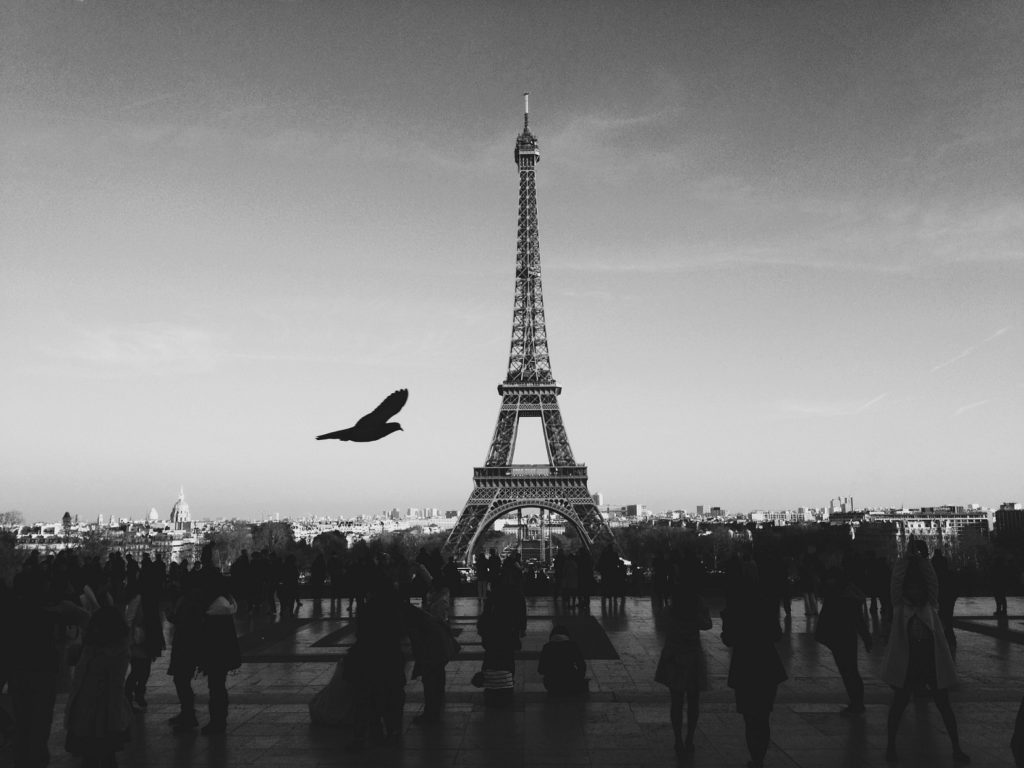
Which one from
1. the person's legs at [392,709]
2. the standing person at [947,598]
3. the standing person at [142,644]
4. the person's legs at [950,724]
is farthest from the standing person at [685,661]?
the standing person at [947,598]

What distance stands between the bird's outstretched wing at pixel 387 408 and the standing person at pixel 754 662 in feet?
16.1

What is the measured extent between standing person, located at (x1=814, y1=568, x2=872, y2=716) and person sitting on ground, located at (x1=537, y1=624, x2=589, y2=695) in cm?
326

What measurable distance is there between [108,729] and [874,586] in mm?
17223

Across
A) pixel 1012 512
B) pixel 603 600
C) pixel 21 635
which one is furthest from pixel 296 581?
pixel 1012 512

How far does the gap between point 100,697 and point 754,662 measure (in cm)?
625

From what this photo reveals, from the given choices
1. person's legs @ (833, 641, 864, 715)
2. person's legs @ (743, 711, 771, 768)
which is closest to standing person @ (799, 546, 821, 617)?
person's legs @ (833, 641, 864, 715)

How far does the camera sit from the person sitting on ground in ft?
42.8

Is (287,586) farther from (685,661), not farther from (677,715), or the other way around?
(685,661)

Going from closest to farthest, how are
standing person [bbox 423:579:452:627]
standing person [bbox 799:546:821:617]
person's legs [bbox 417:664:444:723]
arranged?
person's legs [bbox 417:664:444:723]
standing person [bbox 423:579:452:627]
standing person [bbox 799:546:821:617]

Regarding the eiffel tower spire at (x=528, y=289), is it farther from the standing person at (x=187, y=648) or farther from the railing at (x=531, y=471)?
the standing person at (x=187, y=648)

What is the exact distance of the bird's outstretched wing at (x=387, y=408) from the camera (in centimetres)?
1214

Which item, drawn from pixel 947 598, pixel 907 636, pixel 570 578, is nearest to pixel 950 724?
pixel 907 636

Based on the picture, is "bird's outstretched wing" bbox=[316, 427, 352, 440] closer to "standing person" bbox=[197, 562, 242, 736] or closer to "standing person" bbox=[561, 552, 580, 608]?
"standing person" bbox=[197, 562, 242, 736]

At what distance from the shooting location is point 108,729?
868 centimetres
